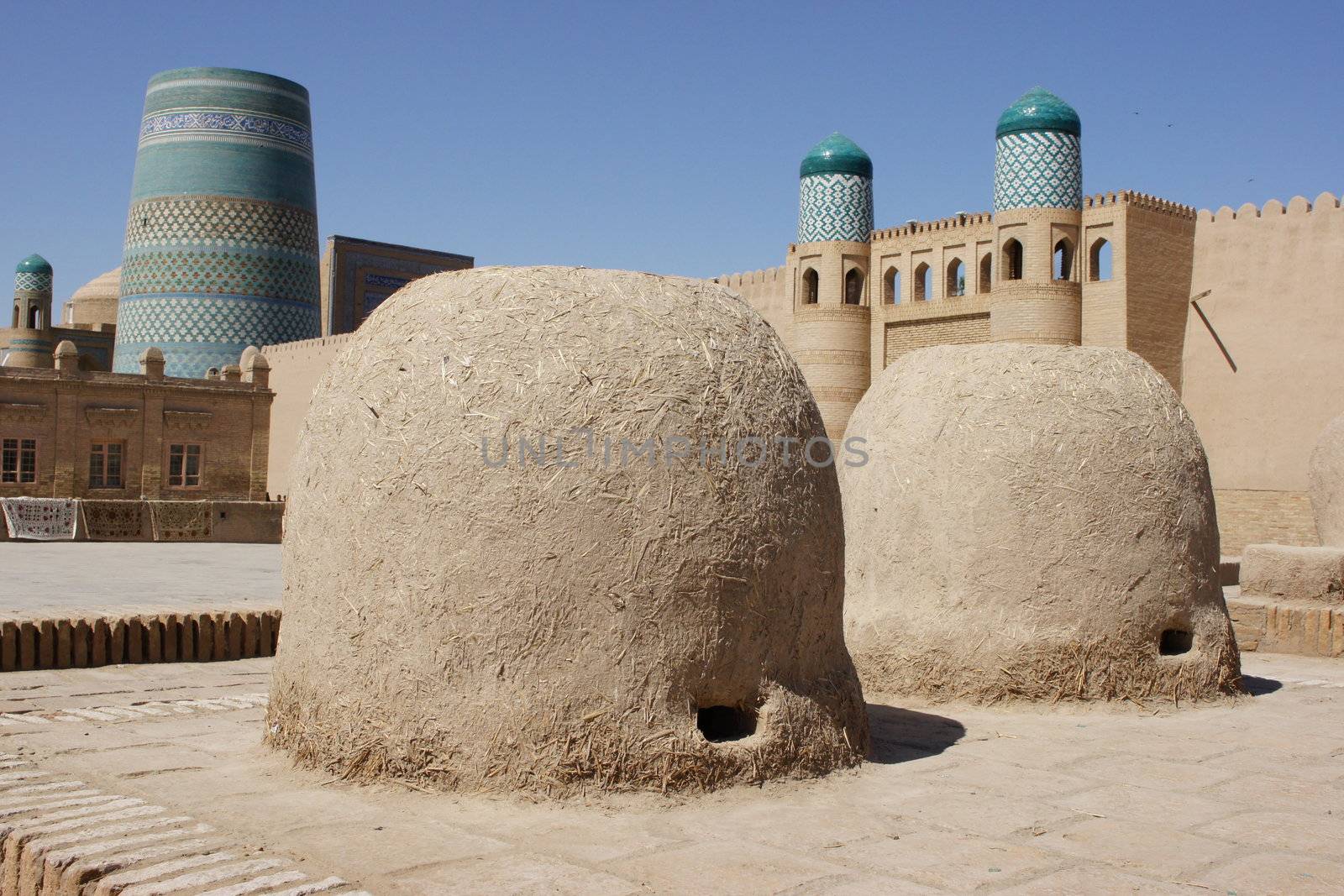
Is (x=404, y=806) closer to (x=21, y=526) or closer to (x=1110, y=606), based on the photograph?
(x=1110, y=606)

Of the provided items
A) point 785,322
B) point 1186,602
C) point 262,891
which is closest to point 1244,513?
point 785,322

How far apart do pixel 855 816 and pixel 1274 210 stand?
A: 19594 millimetres

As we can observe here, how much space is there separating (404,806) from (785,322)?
70.8 ft

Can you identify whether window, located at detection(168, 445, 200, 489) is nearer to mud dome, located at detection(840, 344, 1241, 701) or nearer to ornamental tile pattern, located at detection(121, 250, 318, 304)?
ornamental tile pattern, located at detection(121, 250, 318, 304)

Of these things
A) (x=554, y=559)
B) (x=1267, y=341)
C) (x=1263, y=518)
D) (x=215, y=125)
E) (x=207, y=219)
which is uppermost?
(x=215, y=125)

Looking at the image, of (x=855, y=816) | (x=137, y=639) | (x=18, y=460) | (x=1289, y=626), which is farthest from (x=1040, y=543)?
(x=18, y=460)

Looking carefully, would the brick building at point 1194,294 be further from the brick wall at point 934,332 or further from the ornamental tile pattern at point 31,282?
the ornamental tile pattern at point 31,282

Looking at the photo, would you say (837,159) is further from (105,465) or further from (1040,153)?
(105,465)

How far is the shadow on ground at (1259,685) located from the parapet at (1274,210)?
1452 centimetres

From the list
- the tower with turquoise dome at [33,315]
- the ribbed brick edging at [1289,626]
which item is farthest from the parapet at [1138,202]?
the tower with turquoise dome at [33,315]

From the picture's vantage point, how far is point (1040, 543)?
6.93m

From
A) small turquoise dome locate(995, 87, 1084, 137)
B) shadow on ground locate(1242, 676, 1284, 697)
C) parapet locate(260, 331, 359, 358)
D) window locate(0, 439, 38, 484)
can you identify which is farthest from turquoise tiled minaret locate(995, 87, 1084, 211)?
window locate(0, 439, 38, 484)

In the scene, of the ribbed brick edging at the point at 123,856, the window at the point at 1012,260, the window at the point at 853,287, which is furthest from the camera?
the window at the point at 853,287

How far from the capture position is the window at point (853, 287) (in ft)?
81.9
